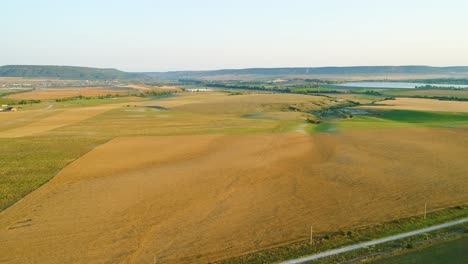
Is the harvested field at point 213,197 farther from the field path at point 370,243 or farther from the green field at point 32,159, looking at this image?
the field path at point 370,243

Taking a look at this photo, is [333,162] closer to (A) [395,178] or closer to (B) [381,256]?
(A) [395,178]

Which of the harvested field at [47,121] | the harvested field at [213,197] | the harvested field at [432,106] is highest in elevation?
the harvested field at [432,106]

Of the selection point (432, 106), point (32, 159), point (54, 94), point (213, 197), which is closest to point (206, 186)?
point (213, 197)

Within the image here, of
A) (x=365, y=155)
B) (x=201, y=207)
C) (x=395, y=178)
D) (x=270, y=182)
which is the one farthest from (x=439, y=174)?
(x=201, y=207)

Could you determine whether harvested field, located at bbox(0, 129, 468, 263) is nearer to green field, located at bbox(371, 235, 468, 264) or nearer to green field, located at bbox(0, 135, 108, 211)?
green field, located at bbox(0, 135, 108, 211)

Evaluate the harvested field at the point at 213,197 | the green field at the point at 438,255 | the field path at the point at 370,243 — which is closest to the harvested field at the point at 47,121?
the harvested field at the point at 213,197

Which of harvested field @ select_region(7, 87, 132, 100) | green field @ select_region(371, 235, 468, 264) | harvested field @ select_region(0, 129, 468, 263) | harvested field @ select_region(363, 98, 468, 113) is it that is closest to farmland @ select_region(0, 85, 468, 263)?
harvested field @ select_region(0, 129, 468, 263)

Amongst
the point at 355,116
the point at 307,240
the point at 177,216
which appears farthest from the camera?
the point at 355,116
